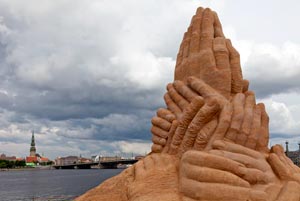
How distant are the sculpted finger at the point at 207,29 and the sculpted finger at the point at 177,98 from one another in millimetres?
2013

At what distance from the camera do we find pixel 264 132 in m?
13.6

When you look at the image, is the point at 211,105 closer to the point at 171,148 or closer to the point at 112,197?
the point at 171,148

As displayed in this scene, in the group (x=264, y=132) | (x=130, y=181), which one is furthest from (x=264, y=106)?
(x=130, y=181)

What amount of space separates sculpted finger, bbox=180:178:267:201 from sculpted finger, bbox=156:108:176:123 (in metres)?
3.38

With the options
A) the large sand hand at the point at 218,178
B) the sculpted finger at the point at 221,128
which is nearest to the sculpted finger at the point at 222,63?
the sculpted finger at the point at 221,128

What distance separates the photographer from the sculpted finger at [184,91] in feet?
47.3

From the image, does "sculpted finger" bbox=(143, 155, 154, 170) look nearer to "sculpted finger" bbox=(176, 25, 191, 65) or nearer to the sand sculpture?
the sand sculpture

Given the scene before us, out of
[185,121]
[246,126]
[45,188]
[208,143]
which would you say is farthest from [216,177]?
[45,188]

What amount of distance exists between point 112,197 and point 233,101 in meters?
5.42

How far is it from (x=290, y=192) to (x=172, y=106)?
17.5 ft

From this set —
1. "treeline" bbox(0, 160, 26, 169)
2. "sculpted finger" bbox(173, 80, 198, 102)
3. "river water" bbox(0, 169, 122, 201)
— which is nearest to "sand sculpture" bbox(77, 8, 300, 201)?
"sculpted finger" bbox(173, 80, 198, 102)

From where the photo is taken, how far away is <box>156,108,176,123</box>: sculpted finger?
47.6 ft

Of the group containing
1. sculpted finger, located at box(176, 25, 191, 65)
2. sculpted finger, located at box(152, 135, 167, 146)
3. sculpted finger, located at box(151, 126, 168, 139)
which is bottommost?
sculpted finger, located at box(152, 135, 167, 146)

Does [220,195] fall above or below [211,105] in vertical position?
below
